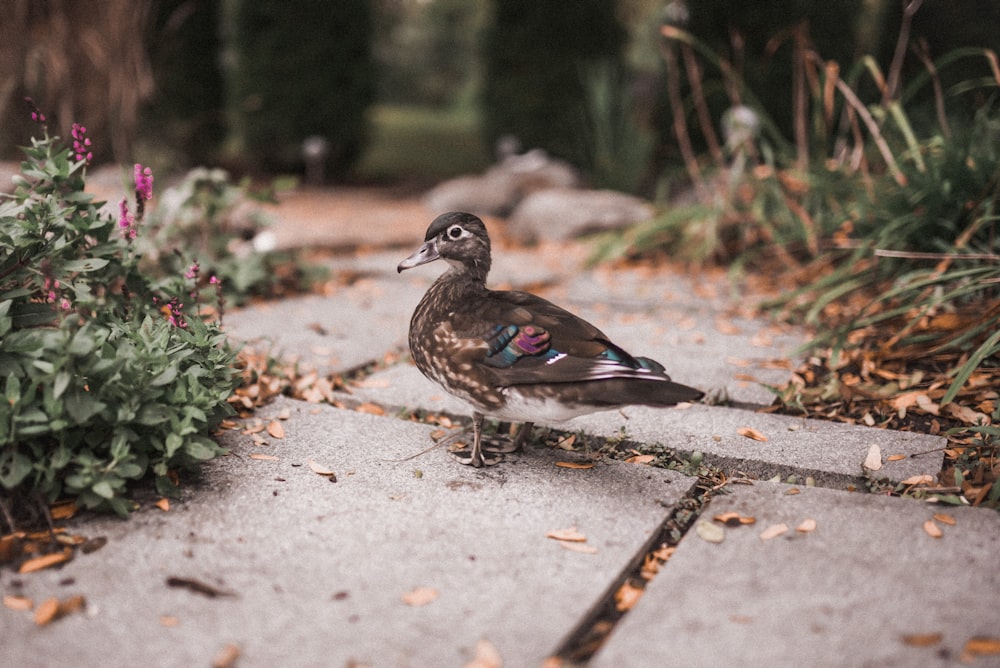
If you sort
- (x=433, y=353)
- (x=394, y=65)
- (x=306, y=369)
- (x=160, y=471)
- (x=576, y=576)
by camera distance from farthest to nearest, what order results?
(x=394, y=65)
(x=306, y=369)
(x=433, y=353)
(x=160, y=471)
(x=576, y=576)

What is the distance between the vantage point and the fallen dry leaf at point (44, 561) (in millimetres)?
1505

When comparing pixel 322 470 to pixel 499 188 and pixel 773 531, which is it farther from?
pixel 499 188

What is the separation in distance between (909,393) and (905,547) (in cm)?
95

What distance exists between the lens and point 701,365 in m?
2.85

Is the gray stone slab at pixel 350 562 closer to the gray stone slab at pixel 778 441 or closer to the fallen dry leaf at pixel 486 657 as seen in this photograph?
the fallen dry leaf at pixel 486 657

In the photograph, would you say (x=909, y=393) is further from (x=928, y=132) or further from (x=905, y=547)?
(x=928, y=132)

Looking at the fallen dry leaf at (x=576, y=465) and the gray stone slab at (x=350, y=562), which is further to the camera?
the fallen dry leaf at (x=576, y=465)

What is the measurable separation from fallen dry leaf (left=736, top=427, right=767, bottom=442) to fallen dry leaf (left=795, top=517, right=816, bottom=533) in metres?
0.46

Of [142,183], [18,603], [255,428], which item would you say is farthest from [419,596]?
[142,183]

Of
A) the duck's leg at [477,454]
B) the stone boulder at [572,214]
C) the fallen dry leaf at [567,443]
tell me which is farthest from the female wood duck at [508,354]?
the stone boulder at [572,214]

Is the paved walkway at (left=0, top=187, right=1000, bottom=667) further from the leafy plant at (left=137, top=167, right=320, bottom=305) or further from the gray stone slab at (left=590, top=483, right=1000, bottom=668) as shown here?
the leafy plant at (left=137, top=167, right=320, bottom=305)

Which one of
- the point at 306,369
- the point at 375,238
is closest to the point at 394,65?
the point at 375,238

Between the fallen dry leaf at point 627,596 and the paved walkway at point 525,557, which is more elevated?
the paved walkway at point 525,557

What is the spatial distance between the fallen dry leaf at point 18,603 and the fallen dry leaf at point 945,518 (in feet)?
5.71
